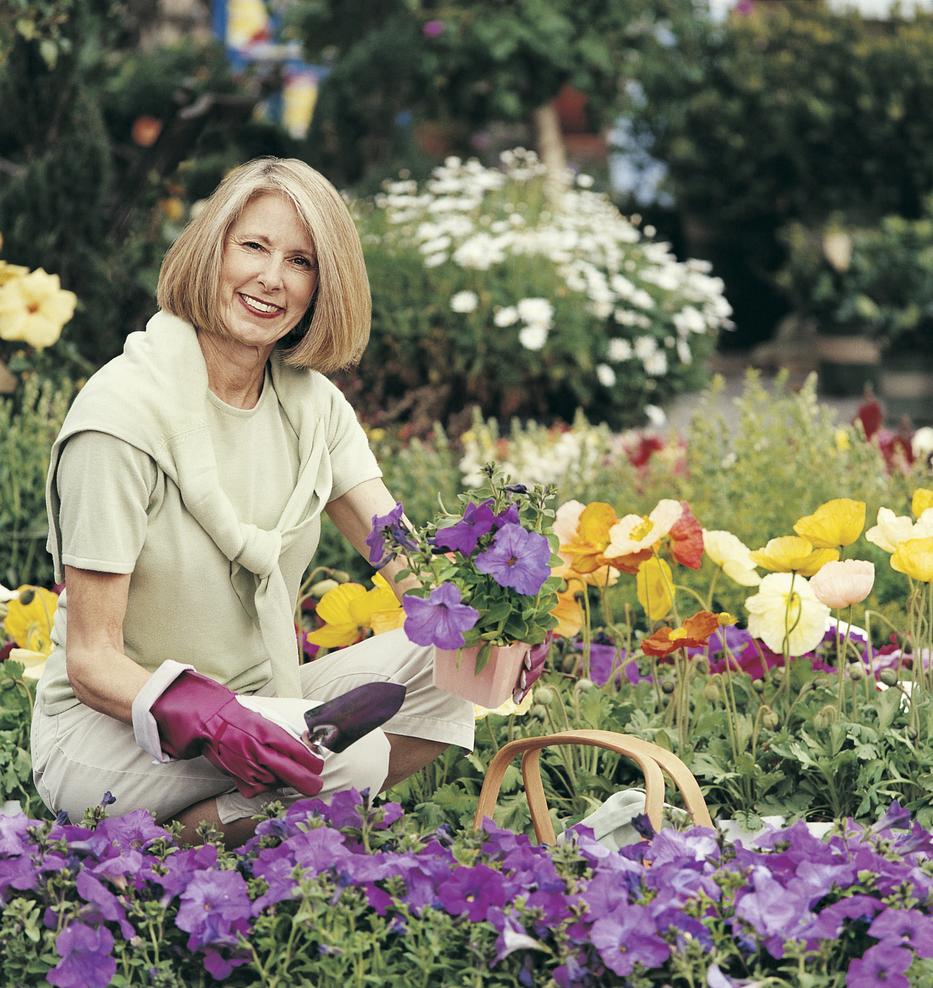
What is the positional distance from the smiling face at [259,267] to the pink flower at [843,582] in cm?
94

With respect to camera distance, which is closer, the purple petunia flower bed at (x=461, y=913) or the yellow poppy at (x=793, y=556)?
the purple petunia flower bed at (x=461, y=913)

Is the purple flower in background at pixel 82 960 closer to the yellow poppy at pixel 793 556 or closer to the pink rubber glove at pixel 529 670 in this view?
the pink rubber glove at pixel 529 670

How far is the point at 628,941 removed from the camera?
5.85 ft

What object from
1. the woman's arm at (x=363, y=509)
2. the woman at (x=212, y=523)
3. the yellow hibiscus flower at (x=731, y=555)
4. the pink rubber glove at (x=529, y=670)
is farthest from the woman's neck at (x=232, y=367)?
the yellow hibiscus flower at (x=731, y=555)

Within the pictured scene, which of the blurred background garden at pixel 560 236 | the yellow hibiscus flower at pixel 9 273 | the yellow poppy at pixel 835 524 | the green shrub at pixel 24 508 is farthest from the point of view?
the yellow hibiscus flower at pixel 9 273

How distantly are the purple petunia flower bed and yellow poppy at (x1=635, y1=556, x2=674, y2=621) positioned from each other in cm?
62

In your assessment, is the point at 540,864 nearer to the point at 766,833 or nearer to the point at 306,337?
the point at 766,833

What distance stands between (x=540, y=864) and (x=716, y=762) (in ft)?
2.39

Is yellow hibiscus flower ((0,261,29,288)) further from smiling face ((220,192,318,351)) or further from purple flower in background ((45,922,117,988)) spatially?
purple flower in background ((45,922,117,988))

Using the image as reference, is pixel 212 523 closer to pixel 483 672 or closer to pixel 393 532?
pixel 393 532

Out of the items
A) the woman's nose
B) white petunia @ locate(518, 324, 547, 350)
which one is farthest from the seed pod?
white petunia @ locate(518, 324, 547, 350)

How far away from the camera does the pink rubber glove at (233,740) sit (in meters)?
1.99

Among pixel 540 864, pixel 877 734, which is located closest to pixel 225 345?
pixel 540 864

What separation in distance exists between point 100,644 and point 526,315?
3.63 meters
